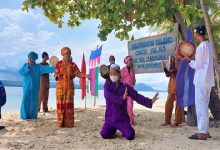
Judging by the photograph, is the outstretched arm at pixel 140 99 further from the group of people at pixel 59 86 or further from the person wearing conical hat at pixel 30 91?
the person wearing conical hat at pixel 30 91

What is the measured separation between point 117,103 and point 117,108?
125mm

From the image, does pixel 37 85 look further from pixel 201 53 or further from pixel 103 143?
pixel 201 53

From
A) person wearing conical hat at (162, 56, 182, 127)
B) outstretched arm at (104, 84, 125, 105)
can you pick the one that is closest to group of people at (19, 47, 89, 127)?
outstretched arm at (104, 84, 125, 105)

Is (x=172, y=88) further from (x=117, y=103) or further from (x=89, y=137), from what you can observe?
(x=89, y=137)

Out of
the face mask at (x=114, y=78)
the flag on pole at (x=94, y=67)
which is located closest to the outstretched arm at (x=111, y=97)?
the face mask at (x=114, y=78)

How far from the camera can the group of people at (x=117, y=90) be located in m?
6.72

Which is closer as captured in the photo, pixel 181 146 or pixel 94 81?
pixel 181 146

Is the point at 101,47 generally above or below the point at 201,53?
above

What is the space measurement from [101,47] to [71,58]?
418cm

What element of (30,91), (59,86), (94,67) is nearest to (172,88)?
(59,86)

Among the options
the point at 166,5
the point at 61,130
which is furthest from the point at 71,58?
the point at 166,5

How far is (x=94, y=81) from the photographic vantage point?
1313 cm

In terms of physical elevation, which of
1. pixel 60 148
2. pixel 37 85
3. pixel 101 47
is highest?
pixel 101 47

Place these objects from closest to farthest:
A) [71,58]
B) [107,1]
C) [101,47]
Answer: [71,58]
[107,1]
[101,47]
